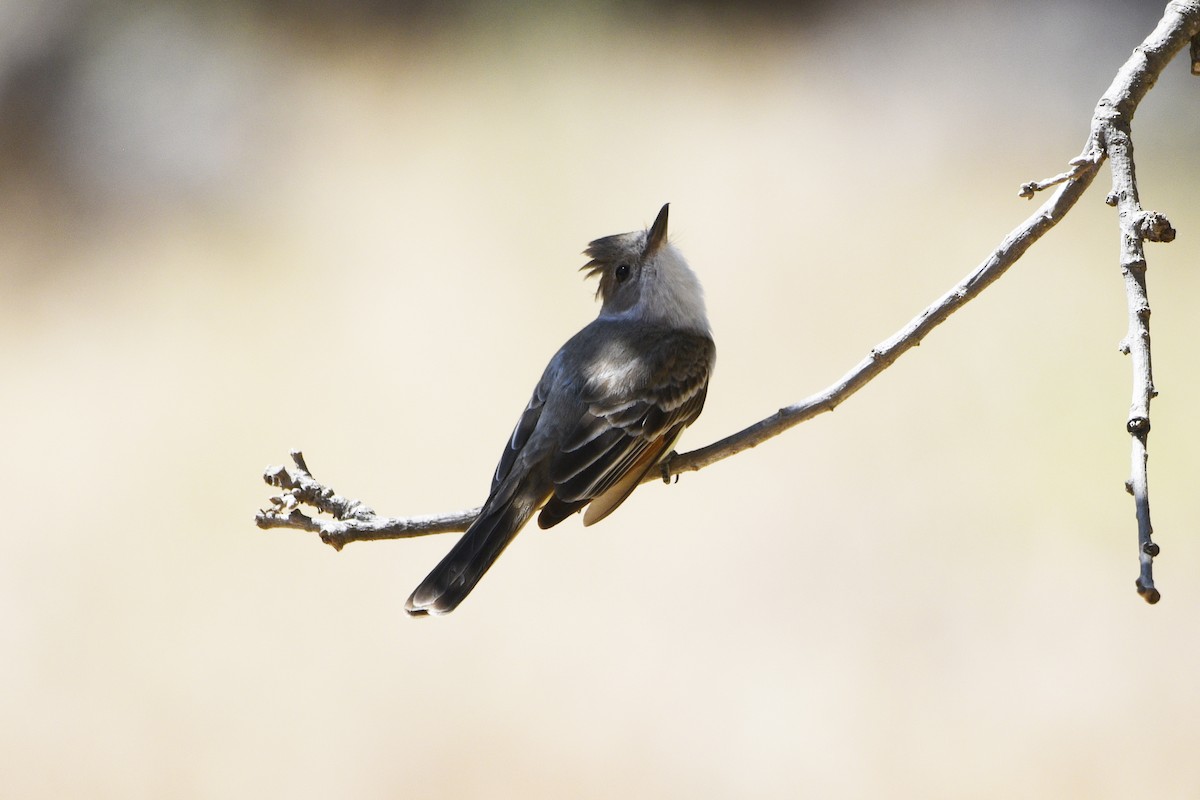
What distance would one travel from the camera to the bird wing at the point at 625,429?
2711 millimetres

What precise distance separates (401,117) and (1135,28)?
157 inches

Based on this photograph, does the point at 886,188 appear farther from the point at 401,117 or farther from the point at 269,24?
the point at 269,24

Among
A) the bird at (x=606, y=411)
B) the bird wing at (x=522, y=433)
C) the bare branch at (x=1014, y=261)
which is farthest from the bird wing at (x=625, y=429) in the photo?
the bare branch at (x=1014, y=261)

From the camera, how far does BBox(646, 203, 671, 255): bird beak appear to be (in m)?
3.36

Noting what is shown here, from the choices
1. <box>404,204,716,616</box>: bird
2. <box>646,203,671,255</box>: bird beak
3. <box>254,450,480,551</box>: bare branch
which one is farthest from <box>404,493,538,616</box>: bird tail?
<box>646,203,671,255</box>: bird beak

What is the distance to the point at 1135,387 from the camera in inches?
62.2

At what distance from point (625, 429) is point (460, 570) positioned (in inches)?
23.7

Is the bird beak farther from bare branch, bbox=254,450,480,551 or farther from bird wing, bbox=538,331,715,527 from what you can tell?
bare branch, bbox=254,450,480,551

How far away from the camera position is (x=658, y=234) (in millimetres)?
3398

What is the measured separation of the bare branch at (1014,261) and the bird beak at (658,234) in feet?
3.59

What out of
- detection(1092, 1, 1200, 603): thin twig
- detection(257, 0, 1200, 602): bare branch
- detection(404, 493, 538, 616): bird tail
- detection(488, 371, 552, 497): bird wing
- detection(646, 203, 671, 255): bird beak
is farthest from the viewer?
detection(646, 203, 671, 255): bird beak

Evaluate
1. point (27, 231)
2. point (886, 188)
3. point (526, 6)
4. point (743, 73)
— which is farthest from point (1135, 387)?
point (27, 231)

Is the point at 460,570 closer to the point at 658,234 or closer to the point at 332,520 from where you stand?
the point at 332,520

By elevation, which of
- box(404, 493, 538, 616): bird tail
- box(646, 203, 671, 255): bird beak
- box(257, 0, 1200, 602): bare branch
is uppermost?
box(646, 203, 671, 255): bird beak
